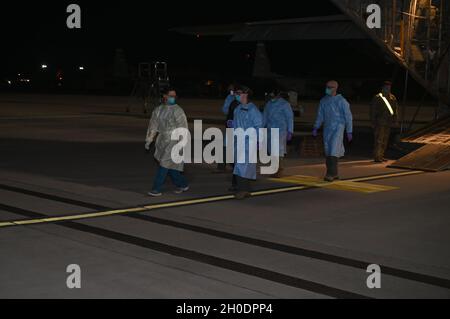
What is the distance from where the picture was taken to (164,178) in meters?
10.0

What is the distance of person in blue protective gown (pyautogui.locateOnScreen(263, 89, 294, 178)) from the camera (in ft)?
Result: 39.0

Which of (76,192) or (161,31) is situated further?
(161,31)

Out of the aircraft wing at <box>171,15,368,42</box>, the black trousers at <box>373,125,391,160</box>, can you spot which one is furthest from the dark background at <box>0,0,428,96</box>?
the black trousers at <box>373,125,391,160</box>

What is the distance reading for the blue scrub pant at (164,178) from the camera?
988cm

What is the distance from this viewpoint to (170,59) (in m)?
67.7

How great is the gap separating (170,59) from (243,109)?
2324 inches

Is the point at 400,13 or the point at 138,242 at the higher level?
the point at 400,13

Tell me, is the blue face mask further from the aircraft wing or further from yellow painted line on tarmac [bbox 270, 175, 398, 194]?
the aircraft wing

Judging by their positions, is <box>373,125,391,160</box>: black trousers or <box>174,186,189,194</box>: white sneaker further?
<box>373,125,391,160</box>: black trousers

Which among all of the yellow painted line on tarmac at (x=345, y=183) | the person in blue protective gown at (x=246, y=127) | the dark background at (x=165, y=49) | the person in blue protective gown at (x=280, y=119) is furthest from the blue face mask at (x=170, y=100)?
the dark background at (x=165, y=49)

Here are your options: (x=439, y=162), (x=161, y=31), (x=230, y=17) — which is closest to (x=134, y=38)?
(x=161, y=31)

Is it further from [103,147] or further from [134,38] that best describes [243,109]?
[134,38]

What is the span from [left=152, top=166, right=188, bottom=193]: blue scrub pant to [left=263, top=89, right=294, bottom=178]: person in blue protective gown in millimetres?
2369

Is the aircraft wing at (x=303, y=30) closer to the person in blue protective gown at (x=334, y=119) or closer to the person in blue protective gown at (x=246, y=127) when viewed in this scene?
the person in blue protective gown at (x=334, y=119)
